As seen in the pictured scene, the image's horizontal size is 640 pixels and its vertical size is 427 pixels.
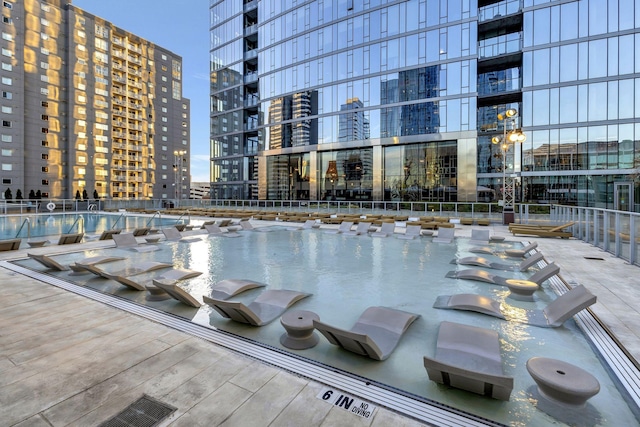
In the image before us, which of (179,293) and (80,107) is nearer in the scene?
(179,293)

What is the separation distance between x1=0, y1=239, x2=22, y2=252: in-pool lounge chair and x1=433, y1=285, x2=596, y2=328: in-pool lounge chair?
13024 millimetres

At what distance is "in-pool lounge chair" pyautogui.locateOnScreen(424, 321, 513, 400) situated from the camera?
2.84 meters

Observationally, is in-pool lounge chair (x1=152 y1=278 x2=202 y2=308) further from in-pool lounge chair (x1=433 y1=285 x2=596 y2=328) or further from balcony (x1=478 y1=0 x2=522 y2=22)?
balcony (x1=478 y1=0 x2=522 y2=22)

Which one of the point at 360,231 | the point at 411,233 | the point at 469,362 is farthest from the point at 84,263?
the point at 411,233

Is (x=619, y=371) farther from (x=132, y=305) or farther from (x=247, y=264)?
(x=247, y=264)

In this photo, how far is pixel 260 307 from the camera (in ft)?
17.7

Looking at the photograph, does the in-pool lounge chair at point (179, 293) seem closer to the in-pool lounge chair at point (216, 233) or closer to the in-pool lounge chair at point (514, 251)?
→ the in-pool lounge chair at point (514, 251)

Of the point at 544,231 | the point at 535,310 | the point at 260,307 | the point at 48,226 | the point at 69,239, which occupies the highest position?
the point at 48,226

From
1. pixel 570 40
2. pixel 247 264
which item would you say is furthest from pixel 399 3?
pixel 247 264

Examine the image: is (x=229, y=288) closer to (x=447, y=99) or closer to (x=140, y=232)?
(x=140, y=232)

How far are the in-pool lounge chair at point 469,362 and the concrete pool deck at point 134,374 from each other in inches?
24.2

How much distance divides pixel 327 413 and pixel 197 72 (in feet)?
558

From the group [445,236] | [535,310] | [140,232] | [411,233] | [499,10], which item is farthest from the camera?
[499,10]

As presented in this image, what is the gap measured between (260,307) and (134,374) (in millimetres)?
2250
